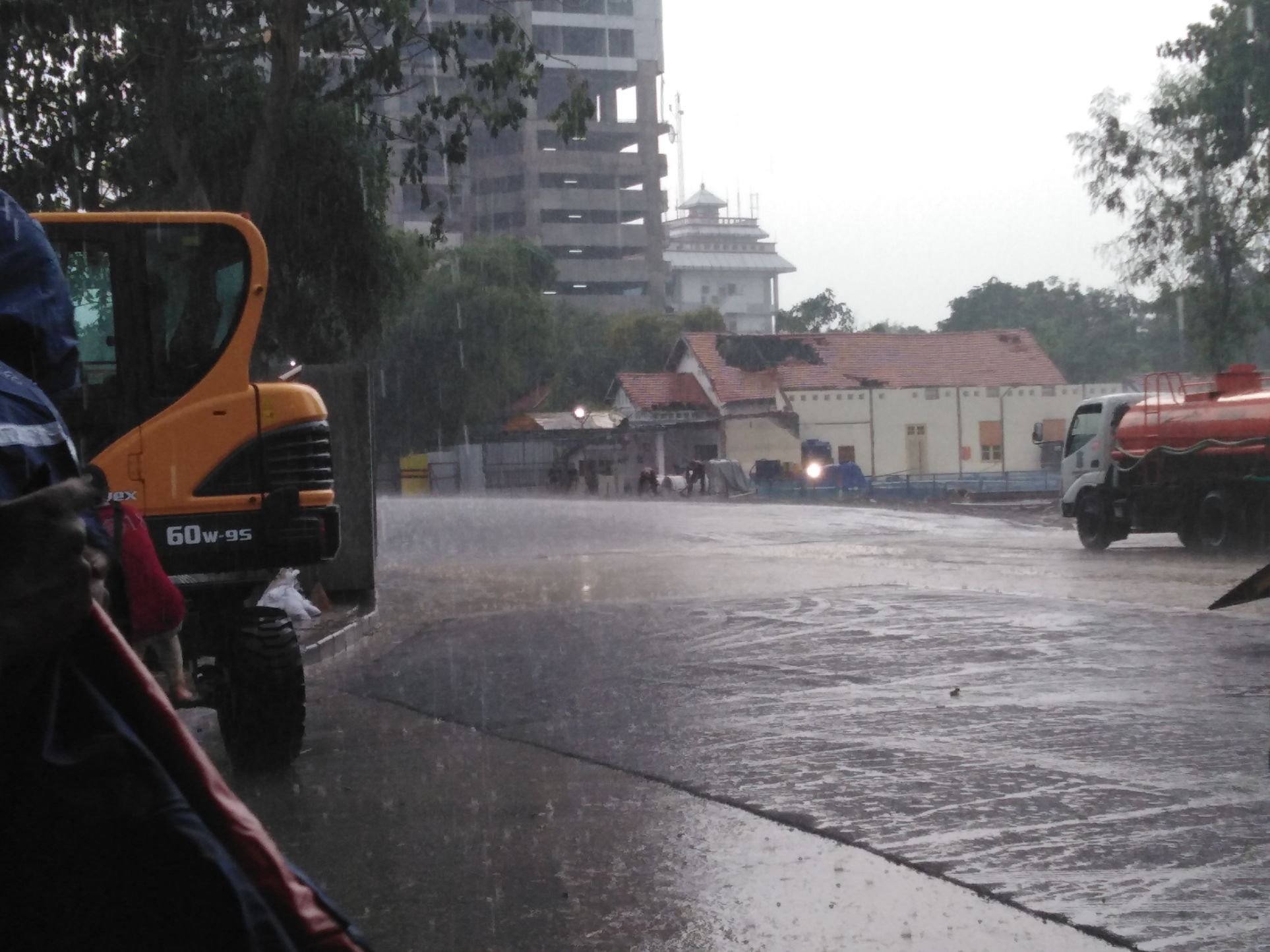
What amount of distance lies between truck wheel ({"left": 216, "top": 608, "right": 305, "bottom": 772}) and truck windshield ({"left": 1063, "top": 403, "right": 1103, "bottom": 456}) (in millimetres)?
17710

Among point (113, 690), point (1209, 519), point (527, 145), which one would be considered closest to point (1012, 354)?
point (1209, 519)

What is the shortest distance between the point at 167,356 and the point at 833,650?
5.21m

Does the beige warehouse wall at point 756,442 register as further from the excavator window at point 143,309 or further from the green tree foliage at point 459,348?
the excavator window at point 143,309

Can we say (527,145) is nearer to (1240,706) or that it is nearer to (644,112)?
(644,112)

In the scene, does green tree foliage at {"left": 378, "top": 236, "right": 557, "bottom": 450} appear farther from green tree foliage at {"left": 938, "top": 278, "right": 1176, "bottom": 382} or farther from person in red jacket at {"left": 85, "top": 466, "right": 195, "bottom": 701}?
person in red jacket at {"left": 85, "top": 466, "right": 195, "bottom": 701}

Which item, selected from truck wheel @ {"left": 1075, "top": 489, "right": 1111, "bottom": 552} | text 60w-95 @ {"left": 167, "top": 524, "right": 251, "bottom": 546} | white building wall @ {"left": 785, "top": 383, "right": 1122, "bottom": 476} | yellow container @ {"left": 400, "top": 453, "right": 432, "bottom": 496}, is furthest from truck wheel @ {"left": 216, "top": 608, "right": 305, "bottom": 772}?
yellow container @ {"left": 400, "top": 453, "right": 432, "bottom": 496}

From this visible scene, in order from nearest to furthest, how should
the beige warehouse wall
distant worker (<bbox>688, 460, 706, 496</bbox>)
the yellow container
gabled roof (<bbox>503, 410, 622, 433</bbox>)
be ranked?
distant worker (<bbox>688, 460, 706, 496</bbox>) → the beige warehouse wall → gabled roof (<bbox>503, 410, 622, 433</bbox>) → the yellow container

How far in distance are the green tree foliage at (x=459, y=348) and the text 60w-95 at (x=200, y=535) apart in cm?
6330

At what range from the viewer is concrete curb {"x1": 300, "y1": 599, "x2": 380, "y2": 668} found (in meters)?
11.6

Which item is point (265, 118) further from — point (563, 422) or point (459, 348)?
point (459, 348)

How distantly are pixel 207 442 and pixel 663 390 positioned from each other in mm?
58632

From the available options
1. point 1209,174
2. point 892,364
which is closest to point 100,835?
point 1209,174

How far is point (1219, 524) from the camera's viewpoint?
785 inches

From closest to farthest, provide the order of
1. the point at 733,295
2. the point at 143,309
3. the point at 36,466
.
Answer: the point at 36,466, the point at 143,309, the point at 733,295
